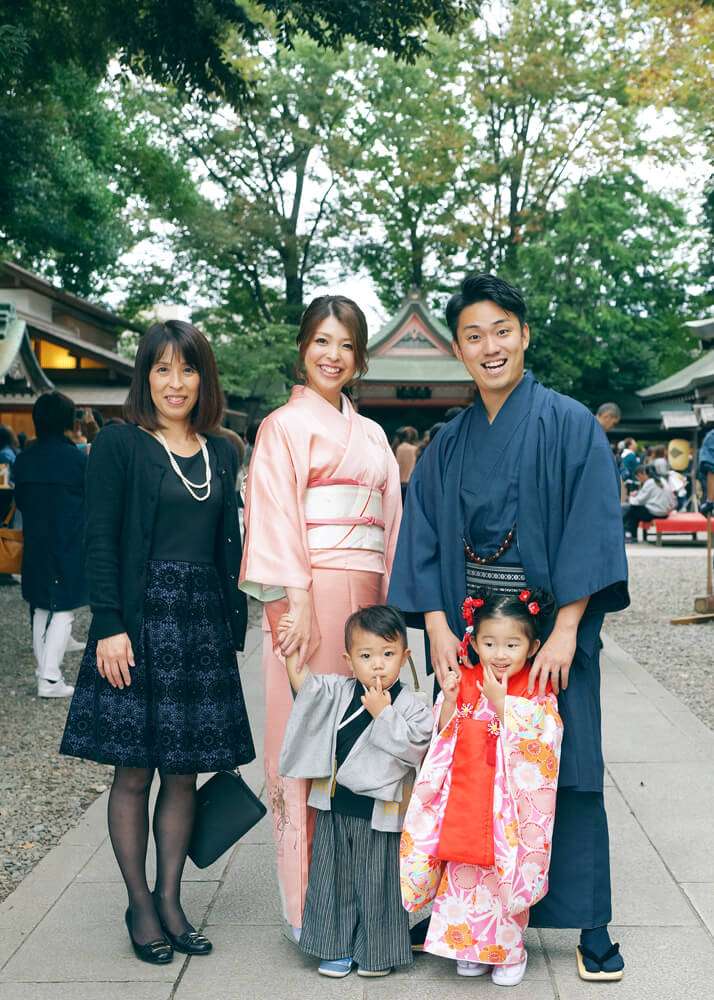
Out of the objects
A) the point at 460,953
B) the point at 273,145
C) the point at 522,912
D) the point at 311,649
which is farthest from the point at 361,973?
the point at 273,145

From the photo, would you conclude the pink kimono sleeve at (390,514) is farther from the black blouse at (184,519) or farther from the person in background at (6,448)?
the person in background at (6,448)

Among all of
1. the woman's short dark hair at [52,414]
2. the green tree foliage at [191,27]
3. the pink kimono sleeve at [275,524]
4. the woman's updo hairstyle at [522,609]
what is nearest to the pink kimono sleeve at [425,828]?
the woman's updo hairstyle at [522,609]

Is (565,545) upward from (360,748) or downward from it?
upward

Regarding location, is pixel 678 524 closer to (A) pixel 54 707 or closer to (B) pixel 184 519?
(A) pixel 54 707

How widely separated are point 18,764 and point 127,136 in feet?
47.0

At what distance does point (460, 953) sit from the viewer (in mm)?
2803

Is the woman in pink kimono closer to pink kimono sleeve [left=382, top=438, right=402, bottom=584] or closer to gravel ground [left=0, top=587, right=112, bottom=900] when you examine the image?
pink kimono sleeve [left=382, top=438, right=402, bottom=584]

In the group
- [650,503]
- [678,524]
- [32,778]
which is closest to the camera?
[32,778]

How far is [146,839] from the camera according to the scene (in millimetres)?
3037

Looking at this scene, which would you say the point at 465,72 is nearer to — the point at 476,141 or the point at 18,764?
the point at 476,141

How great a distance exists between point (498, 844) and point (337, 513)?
39.7 inches

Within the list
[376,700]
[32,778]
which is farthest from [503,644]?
[32,778]

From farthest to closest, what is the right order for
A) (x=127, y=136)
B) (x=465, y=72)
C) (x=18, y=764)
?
(x=465, y=72) → (x=127, y=136) → (x=18, y=764)

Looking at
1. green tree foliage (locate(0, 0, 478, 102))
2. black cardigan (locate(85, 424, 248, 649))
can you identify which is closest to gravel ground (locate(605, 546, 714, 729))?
black cardigan (locate(85, 424, 248, 649))
